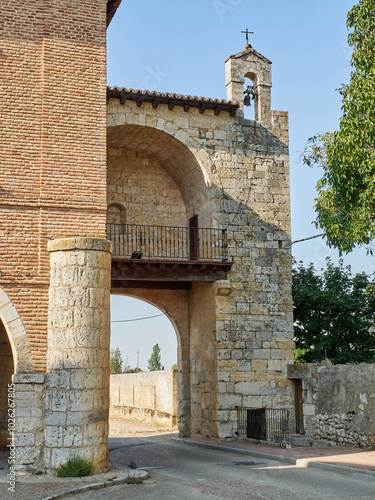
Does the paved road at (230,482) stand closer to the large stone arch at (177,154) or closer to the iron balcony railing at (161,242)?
the iron balcony railing at (161,242)

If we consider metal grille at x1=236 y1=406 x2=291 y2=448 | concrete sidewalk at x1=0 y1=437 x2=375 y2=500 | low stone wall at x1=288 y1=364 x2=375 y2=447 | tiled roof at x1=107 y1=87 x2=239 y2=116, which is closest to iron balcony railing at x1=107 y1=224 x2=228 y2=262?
tiled roof at x1=107 y1=87 x2=239 y2=116

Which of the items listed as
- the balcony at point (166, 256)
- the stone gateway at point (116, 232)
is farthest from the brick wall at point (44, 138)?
the balcony at point (166, 256)

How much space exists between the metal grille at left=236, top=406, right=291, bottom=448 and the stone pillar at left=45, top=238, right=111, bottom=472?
628cm

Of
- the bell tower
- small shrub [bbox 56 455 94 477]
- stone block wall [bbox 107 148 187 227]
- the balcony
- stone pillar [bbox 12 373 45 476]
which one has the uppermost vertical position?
the bell tower

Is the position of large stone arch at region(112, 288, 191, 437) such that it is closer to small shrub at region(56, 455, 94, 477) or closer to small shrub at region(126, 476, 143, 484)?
small shrub at region(56, 455, 94, 477)

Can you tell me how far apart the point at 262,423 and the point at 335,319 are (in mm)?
4586

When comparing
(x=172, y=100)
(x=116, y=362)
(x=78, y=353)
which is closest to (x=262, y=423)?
(x=78, y=353)

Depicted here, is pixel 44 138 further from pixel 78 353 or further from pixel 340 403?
pixel 340 403

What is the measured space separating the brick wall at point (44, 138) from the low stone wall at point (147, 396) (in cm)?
1209

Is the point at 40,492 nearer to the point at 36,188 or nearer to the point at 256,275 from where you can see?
the point at 36,188

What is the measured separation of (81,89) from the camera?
12.4 metres

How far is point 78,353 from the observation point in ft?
35.6

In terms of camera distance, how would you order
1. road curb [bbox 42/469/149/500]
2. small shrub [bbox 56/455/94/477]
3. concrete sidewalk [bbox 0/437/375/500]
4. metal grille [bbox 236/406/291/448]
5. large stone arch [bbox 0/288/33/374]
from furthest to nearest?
metal grille [bbox 236/406/291/448]
large stone arch [bbox 0/288/33/374]
small shrub [bbox 56/455/94/477]
concrete sidewalk [bbox 0/437/375/500]
road curb [bbox 42/469/149/500]

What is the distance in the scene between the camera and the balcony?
632 inches
